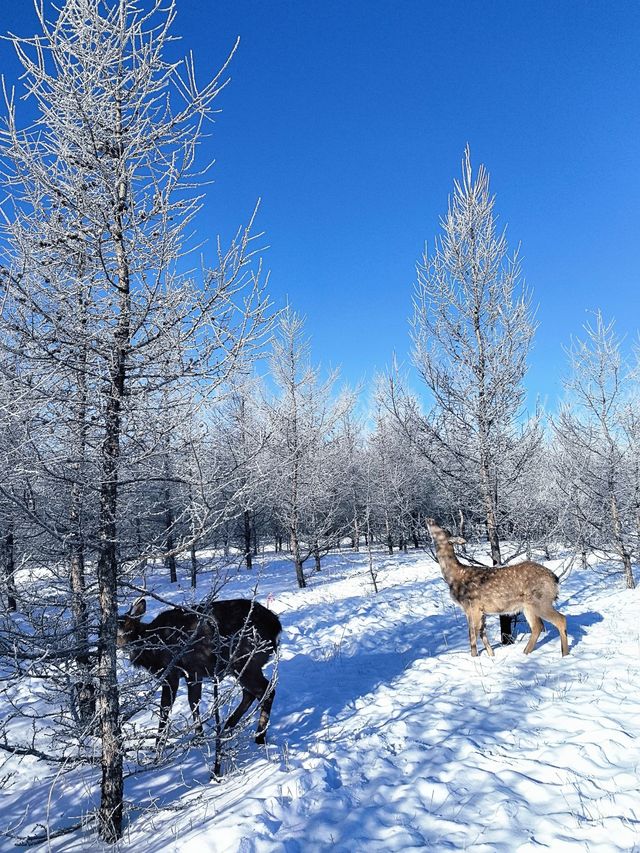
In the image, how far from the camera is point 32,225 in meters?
3.84

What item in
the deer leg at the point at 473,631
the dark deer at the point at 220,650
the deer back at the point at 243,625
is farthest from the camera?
the deer leg at the point at 473,631

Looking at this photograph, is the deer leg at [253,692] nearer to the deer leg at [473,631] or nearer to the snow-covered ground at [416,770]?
the snow-covered ground at [416,770]

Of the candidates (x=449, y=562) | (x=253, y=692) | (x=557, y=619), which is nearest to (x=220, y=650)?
(x=253, y=692)

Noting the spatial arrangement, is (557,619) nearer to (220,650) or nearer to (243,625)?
(243,625)

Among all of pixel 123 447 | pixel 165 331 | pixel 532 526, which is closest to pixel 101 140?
pixel 165 331

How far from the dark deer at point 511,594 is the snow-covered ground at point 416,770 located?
46cm

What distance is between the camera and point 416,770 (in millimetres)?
4188

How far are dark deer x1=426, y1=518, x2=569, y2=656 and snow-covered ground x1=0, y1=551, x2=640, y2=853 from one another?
18.1 inches

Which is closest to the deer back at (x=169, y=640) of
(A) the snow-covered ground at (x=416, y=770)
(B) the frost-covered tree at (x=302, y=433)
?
(A) the snow-covered ground at (x=416, y=770)

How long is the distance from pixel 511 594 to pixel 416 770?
3614 mm

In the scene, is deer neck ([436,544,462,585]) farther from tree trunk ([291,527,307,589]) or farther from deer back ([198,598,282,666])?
tree trunk ([291,527,307,589])

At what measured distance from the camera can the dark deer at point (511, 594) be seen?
7000 millimetres

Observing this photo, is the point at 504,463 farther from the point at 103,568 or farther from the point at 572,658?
the point at 103,568

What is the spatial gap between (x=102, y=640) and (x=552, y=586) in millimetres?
6329
